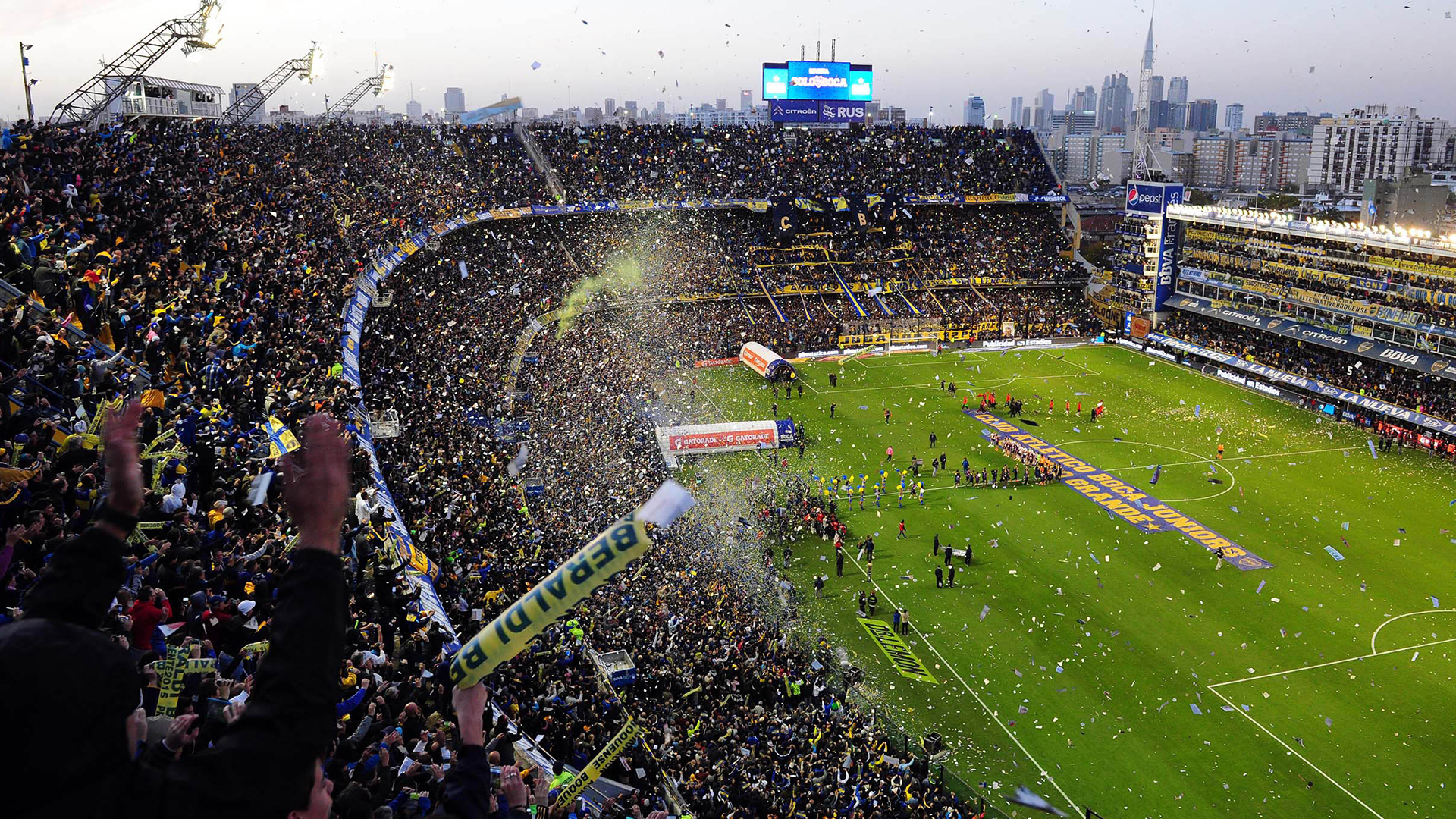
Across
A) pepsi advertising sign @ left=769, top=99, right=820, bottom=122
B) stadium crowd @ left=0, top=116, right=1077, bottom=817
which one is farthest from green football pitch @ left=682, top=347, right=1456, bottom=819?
pepsi advertising sign @ left=769, top=99, right=820, bottom=122

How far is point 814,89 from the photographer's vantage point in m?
80.4

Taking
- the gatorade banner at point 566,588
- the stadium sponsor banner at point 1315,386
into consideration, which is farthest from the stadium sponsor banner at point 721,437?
the gatorade banner at point 566,588

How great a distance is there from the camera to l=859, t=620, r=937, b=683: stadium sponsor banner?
23.1m

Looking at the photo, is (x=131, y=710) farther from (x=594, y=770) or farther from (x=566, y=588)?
(x=594, y=770)

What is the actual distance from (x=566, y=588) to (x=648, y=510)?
48cm

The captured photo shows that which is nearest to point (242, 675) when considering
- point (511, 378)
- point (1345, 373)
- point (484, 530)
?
point (484, 530)

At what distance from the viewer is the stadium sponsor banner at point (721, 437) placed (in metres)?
38.3

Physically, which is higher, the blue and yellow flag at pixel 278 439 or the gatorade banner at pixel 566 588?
the gatorade banner at pixel 566 588

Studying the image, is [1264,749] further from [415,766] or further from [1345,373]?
[1345,373]

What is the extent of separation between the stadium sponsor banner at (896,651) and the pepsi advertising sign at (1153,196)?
4430 centimetres

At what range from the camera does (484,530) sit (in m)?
21.8

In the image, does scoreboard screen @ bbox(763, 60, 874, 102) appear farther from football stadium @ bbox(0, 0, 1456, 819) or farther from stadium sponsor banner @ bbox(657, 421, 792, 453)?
stadium sponsor banner @ bbox(657, 421, 792, 453)

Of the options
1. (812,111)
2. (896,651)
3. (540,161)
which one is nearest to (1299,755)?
(896,651)

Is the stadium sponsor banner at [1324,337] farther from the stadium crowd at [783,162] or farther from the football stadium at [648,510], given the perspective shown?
the stadium crowd at [783,162]
